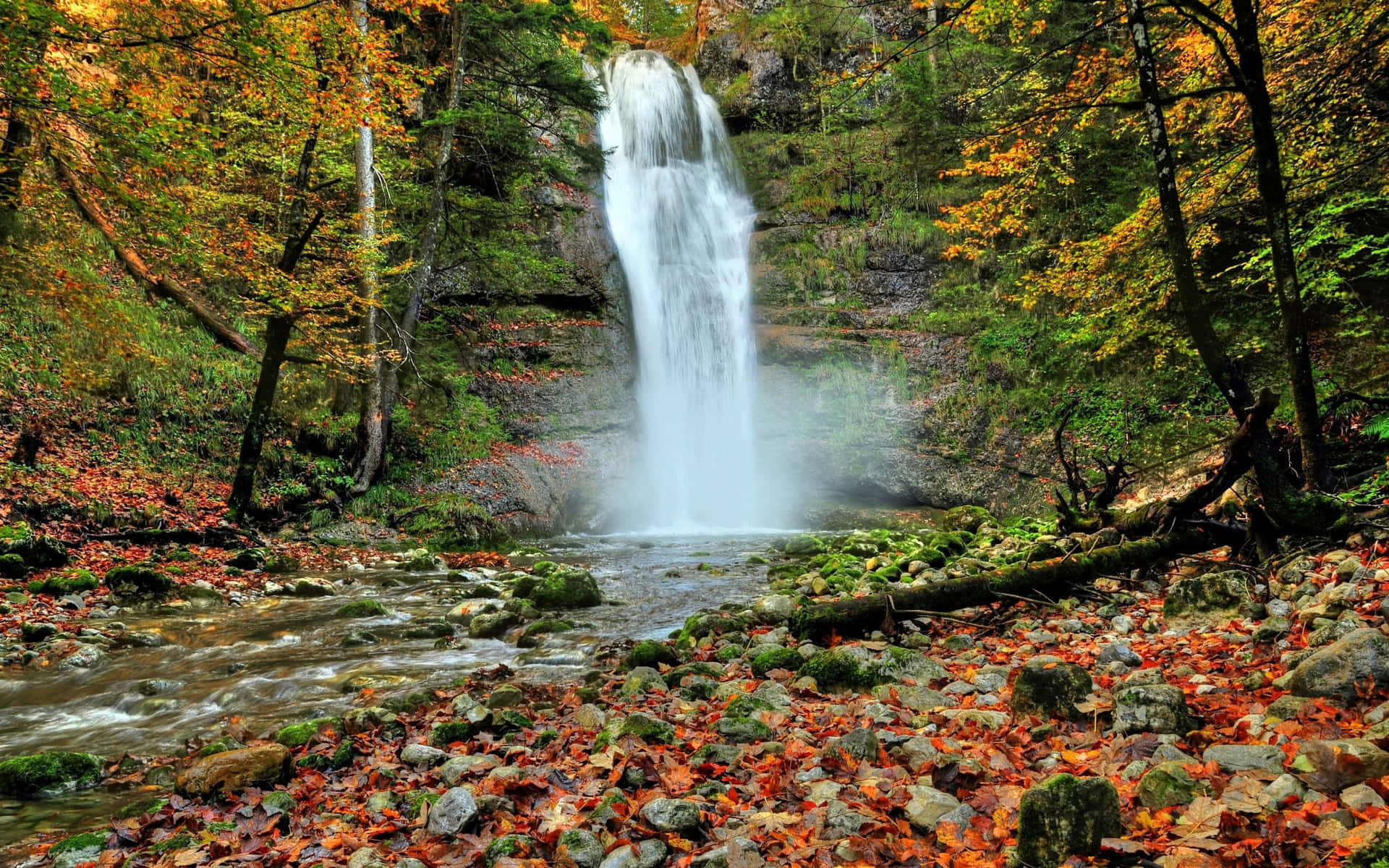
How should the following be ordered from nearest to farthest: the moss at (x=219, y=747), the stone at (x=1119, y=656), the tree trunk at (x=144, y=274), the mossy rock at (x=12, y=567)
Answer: the stone at (x=1119, y=656)
the moss at (x=219, y=747)
the mossy rock at (x=12, y=567)
the tree trunk at (x=144, y=274)

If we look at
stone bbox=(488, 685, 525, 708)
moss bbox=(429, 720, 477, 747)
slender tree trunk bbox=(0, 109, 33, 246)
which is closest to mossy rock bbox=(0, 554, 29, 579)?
slender tree trunk bbox=(0, 109, 33, 246)

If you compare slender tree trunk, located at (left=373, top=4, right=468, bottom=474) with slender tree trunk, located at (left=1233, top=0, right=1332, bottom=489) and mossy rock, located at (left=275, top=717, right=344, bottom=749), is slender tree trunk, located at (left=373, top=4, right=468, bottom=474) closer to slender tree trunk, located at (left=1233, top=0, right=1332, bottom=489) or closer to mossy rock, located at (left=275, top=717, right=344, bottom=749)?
mossy rock, located at (left=275, top=717, right=344, bottom=749)

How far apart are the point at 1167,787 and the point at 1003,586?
2.87 metres

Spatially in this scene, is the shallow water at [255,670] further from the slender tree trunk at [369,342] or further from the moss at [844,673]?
the slender tree trunk at [369,342]

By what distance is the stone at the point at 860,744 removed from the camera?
2504mm

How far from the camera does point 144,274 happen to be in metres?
8.84

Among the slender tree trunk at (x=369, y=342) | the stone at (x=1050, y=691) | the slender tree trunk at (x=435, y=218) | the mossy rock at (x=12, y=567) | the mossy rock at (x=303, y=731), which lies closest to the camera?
the stone at (x=1050, y=691)

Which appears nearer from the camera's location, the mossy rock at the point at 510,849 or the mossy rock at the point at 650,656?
the mossy rock at the point at 510,849

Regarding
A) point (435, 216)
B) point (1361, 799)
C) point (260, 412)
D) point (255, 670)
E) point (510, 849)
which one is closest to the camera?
point (1361, 799)

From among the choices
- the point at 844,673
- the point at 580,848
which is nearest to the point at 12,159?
the point at 580,848

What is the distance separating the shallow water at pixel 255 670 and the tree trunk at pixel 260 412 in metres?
2.70

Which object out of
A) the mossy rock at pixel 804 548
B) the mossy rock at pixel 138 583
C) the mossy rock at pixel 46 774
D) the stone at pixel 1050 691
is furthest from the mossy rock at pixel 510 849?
the mossy rock at pixel 804 548

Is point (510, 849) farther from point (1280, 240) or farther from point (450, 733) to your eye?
point (1280, 240)

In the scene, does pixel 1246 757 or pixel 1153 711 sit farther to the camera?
pixel 1153 711
